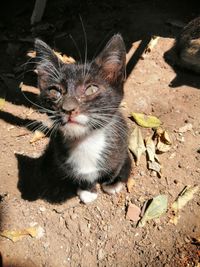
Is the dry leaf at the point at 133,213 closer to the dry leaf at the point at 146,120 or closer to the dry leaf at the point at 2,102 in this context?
the dry leaf at the point at 146,120

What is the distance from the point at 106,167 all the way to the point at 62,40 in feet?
7.67

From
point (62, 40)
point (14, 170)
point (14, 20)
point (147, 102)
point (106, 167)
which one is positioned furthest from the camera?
point (14, 20)

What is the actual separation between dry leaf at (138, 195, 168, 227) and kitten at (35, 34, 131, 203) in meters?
0.39

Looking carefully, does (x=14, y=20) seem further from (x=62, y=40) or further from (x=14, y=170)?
(x=14, y=170)

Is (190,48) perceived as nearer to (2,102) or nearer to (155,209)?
(155,209)

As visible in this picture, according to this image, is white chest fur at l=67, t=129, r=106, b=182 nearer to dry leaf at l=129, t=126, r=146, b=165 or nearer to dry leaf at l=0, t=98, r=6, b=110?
dry leaf at l=129, t=126, r=146, b=165

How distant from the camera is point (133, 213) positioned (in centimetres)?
332

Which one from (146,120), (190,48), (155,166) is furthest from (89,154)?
(190,48)

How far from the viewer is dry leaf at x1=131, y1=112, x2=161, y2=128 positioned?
3863 mm

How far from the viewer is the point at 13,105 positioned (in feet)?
14.1

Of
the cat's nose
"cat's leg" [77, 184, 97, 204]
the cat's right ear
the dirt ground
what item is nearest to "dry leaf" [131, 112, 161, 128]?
the dirt ground

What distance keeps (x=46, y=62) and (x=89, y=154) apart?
71 cm

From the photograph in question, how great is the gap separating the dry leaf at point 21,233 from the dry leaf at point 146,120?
133cm

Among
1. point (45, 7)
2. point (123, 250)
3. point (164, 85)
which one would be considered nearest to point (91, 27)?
point (45, 7)
